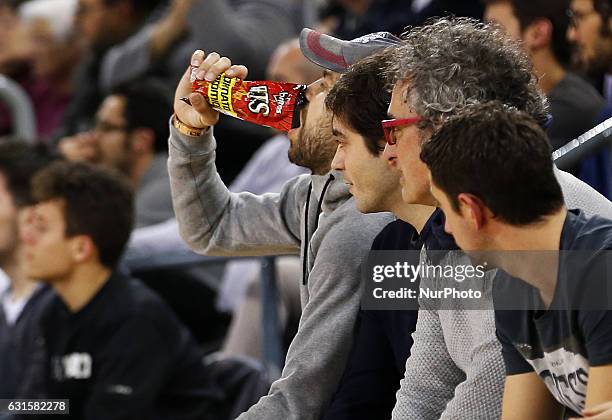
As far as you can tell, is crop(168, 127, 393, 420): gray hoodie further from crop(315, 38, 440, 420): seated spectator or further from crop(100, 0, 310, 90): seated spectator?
crop(100, 0, 310, 90): seated spectator

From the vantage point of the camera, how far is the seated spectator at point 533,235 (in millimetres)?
1885

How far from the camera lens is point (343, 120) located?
2.47 m

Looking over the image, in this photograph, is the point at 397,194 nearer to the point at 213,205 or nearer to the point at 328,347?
the point at 328,347

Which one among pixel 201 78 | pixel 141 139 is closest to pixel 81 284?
pixel 141 139

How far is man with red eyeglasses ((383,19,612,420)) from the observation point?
220 cm

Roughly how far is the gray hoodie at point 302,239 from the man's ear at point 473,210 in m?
0.63

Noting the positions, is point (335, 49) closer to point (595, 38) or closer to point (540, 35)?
point (540, 35)

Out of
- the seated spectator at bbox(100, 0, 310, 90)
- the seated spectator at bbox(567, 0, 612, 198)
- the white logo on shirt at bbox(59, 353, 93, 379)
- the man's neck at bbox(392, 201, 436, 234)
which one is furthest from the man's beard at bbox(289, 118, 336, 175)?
the seated spectator at bbox(100, 0, 310, 90)

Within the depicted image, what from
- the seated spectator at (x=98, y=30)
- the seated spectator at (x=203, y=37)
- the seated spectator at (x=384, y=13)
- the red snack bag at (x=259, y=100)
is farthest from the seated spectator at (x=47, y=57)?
the red snack bag at (x=259, y=100)

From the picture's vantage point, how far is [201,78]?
2682 mm

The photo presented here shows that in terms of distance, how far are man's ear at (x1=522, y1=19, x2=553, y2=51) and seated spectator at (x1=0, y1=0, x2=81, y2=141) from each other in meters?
3.62

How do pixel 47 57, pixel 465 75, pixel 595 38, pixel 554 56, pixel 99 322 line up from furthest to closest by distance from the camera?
pixel 47 57, pixel 99 322, pixel 595 38, pixel 554 56, pixel 465 75

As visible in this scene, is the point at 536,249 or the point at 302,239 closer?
the point at 536,249

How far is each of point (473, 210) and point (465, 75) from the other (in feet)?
1.27
